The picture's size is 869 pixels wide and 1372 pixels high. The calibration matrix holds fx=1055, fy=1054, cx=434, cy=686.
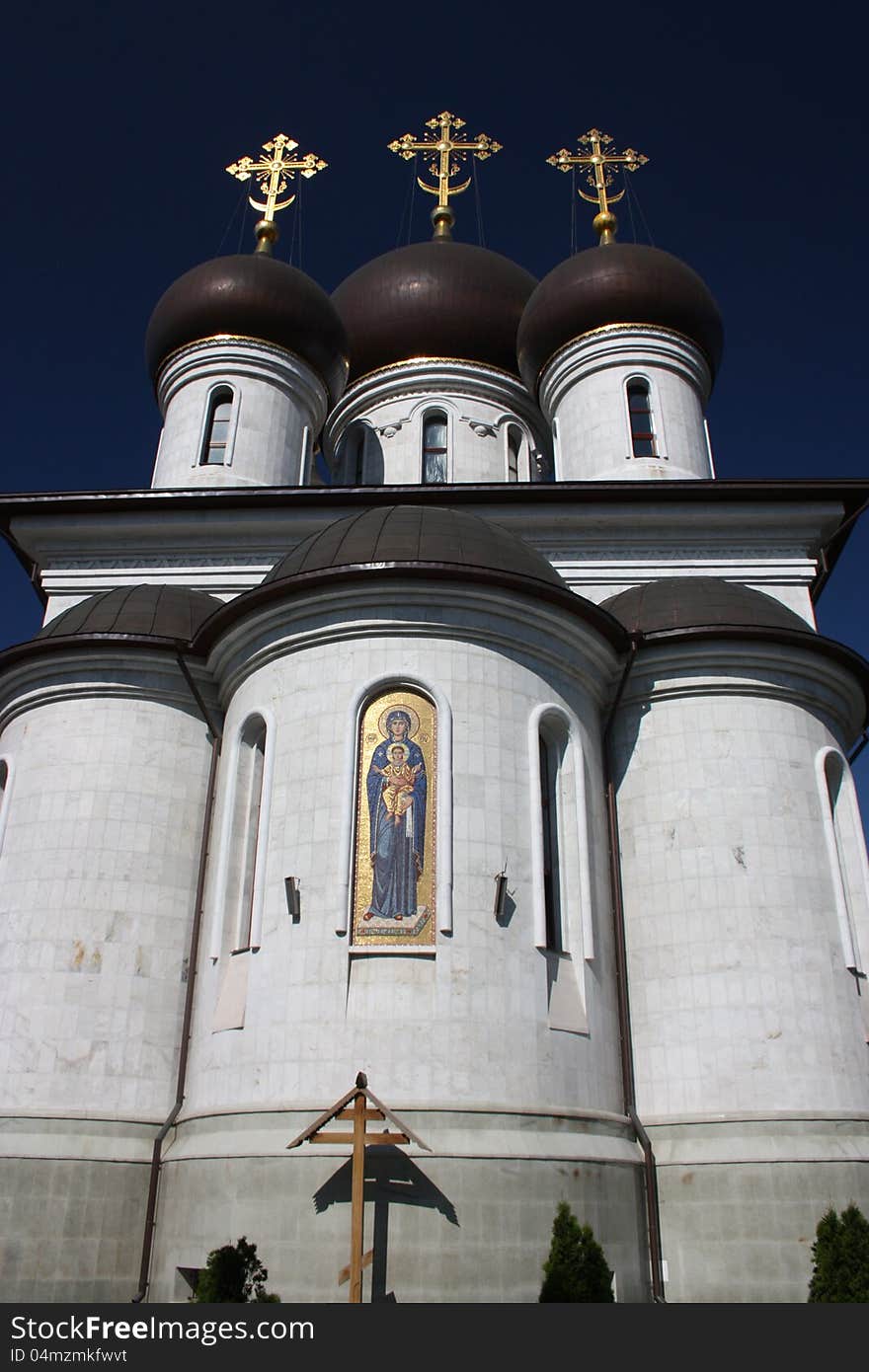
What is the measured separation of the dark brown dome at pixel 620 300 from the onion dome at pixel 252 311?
3.07 m

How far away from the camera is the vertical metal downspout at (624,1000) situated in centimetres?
788

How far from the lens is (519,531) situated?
12688 mm

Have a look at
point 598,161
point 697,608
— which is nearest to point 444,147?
point 598,161

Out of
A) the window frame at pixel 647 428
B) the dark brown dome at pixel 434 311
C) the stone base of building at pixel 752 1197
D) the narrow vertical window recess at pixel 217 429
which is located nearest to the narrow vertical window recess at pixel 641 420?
the window frame at pixel 647 428

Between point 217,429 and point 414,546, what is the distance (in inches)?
290

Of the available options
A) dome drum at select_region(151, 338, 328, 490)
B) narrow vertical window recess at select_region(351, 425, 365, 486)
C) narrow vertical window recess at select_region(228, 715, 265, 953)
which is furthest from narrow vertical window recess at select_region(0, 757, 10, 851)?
narrow vertical window recess at select_region(351, 425, 365, 486)

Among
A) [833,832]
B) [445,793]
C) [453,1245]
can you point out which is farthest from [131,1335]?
[833,832]

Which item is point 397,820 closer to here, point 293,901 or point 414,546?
point 293,901

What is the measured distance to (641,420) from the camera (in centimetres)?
1494

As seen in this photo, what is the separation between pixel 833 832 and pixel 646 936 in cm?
196

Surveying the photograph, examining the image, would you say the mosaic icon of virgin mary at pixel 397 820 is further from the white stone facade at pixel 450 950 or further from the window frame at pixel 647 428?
the window frame at pixel 647 428

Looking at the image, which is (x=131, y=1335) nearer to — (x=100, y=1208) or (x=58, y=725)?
(x=100, y=1208)

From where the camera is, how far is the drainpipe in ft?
26.1

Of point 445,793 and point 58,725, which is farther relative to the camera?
point 58,725
